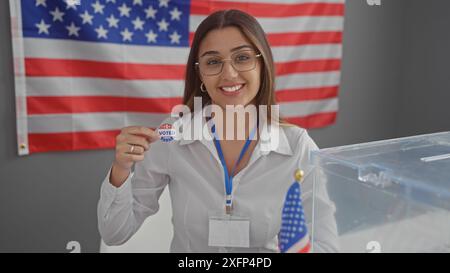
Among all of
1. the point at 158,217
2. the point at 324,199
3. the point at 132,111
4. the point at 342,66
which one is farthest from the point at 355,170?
the point at 342,66

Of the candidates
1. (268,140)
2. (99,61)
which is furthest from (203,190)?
(99,61)

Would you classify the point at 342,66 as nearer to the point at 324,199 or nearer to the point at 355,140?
the point at 355,140

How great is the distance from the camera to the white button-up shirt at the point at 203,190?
3.56 ft

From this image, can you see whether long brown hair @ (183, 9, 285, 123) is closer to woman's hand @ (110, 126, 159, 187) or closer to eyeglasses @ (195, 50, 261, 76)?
eyeglasses @ (195, 50, 261, 76)

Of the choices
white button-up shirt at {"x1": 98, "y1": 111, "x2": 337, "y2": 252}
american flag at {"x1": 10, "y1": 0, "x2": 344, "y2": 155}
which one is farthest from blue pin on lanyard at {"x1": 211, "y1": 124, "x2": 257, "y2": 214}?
american flag at {"x1": 10, "y1": 0, "x2": 344, "y2": 155}

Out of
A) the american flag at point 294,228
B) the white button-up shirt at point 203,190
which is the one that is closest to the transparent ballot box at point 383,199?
the american flag at point 294,228

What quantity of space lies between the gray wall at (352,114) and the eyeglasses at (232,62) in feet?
3.64

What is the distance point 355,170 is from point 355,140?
2.32 meters

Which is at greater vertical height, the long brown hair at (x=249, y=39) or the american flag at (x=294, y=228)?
the long brown hair at (x=249, y=39)

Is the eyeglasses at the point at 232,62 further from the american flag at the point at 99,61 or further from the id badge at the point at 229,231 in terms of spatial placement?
the american flag at the point at 99,61

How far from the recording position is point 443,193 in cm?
55

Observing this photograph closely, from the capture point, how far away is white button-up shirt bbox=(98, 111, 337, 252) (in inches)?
42.7

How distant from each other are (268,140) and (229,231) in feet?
0.88

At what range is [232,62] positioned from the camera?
42.3 inches
